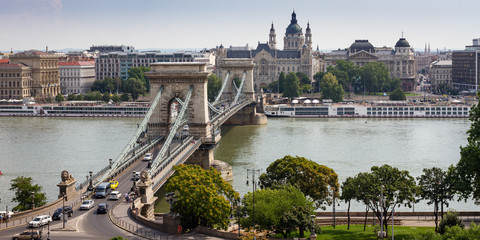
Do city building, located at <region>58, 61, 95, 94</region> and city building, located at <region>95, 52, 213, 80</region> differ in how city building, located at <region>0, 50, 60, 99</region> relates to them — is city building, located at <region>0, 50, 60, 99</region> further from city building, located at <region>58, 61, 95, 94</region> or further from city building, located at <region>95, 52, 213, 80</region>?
city building, located at <region>95, 52, 213, 80</region>

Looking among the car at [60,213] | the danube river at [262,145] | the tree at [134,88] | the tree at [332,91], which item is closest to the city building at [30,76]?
the tree at [134,88]

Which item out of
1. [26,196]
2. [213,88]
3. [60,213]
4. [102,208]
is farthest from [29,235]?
[213,88]

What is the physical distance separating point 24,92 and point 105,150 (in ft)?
198

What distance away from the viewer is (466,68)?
142 meters

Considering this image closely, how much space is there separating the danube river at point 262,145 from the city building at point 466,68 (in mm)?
40635

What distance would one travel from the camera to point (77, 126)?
3457 inches

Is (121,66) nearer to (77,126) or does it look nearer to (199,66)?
(77,126)

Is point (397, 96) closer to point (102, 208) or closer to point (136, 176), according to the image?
point (136, 176)

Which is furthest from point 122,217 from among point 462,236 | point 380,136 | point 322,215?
point 380,136

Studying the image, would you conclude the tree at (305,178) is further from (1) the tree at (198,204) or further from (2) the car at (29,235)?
(2) the car at (29,235)

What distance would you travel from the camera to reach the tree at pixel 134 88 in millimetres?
119762

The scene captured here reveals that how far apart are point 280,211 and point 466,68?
118 metres

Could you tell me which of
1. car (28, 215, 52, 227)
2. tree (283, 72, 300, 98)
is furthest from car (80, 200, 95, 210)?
tree (283, 72, 300, 98)

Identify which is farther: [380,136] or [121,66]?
[121,66]
